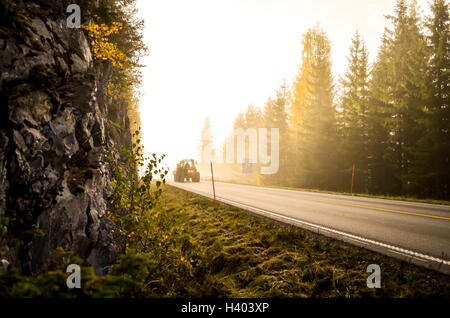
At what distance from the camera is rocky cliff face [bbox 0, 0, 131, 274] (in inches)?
97.0

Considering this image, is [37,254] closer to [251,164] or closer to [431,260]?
[431,260]

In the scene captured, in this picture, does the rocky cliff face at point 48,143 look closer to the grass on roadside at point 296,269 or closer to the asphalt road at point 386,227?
the grass on roadside at point 296,269

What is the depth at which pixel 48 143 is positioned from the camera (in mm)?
2924

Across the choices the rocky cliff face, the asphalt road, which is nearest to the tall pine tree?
the asphalt road

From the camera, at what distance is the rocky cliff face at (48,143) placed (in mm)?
2463

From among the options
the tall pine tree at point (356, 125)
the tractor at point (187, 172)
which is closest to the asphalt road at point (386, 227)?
the tall pine tree at point (356, 125)

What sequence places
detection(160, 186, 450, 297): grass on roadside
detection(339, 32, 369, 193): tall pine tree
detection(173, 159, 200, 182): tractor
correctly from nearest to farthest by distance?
detection(160, 186, 450, 297): grass on roadside → detection(339, 32, 369, 193): tall pine tree → detection(173, 159, 200, 182): tractor

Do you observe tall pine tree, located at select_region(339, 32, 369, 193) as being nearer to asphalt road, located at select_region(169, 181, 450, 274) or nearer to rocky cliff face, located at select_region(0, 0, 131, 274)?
asphalt road, located at select_region(169, 181, 450, 274)

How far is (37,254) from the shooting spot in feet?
8.22

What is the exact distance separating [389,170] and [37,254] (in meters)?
20.3

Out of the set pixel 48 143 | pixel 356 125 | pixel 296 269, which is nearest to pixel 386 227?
pixel 296 269

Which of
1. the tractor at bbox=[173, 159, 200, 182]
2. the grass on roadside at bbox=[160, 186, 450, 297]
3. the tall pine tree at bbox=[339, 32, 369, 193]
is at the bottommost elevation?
the grass on roadside at bbox=[160, 186, 450, 297]

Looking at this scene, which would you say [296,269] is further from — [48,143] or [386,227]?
[48,143]

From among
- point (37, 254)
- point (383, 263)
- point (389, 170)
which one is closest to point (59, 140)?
point (37, 254)
